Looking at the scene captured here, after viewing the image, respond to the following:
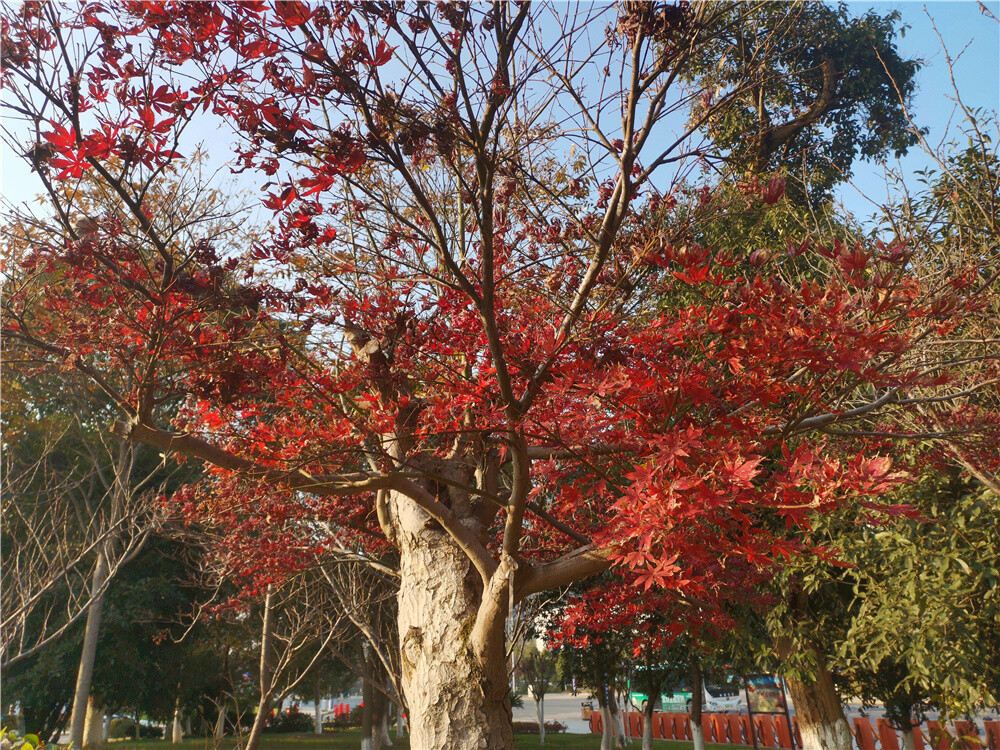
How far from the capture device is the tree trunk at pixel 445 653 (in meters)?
4.07

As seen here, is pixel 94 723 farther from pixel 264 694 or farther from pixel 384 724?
pixel 264 694

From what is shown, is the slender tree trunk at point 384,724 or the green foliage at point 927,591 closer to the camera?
the green foliage at point 927,591

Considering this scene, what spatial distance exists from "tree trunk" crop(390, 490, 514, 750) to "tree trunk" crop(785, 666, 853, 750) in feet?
19.8

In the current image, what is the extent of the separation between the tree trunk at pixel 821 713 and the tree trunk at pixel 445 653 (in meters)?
6.03

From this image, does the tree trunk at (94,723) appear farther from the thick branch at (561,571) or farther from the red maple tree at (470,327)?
the thick branch at (561,571)

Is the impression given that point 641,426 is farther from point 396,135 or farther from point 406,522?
point 406,522

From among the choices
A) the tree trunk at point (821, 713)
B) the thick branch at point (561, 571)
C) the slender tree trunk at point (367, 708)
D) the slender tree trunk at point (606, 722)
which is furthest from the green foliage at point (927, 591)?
the slender tree trunk at point (367, 708)

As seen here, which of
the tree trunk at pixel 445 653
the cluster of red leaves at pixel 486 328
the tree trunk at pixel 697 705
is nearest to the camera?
the cluster of red leaves at pixel 486 328

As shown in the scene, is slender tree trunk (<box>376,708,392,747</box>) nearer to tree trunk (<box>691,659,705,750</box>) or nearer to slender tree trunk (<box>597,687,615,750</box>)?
slender tree trunk (<box>597,687,615,750</box>)

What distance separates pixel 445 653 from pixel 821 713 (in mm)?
6755

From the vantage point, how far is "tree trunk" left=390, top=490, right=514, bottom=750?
4.07 metres

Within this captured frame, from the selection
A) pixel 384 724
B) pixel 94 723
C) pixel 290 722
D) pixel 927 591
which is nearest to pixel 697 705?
pixel 927 591

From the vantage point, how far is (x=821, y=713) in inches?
343

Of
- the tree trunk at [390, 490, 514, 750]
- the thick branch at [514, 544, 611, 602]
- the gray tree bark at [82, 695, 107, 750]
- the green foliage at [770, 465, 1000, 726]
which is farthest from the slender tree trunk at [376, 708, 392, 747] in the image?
the thick branch at [514, 544, 611, 602]
